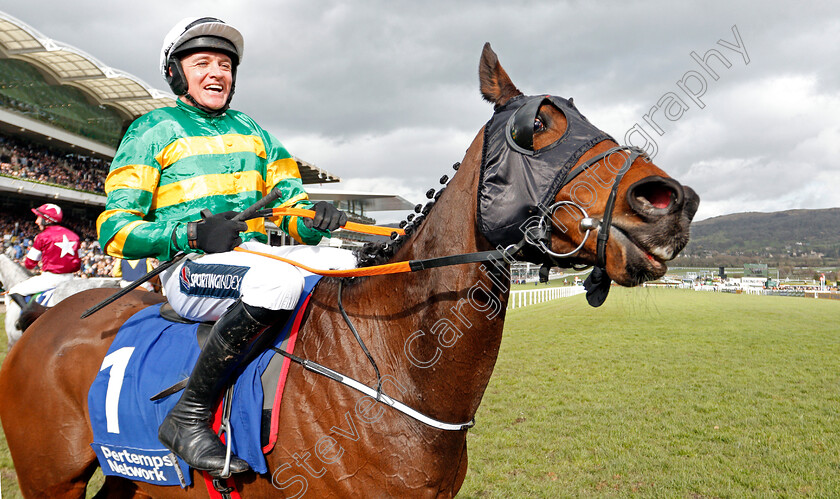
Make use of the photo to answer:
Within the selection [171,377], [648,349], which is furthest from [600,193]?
[648,349]

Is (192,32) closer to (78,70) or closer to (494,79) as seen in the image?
(494,79)

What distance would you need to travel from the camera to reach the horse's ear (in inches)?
81.4

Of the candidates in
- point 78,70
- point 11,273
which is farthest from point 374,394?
point 78,70

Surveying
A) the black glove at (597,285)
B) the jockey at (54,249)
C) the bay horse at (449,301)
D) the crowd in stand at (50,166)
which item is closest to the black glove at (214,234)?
the bay horse at (449,301)

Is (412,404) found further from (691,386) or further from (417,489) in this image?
(691,386)

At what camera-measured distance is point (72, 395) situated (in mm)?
2713

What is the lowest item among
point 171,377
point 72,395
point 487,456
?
point 487,456

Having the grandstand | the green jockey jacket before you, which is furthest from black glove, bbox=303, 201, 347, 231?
the grandstand

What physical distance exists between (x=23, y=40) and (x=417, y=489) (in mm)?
Result: 31222

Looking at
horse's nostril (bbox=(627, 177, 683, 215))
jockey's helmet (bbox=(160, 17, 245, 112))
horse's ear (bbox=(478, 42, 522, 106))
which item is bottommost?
horse's nostril (bbox=(627, 177, 683, 215))

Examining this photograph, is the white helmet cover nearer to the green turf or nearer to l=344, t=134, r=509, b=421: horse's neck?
l=344, t=134, r=509, b=421: horse's neck

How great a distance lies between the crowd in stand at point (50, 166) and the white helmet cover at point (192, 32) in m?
29.9

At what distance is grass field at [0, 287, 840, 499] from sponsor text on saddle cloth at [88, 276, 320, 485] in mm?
1635

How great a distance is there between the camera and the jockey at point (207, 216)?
80.7 inches
